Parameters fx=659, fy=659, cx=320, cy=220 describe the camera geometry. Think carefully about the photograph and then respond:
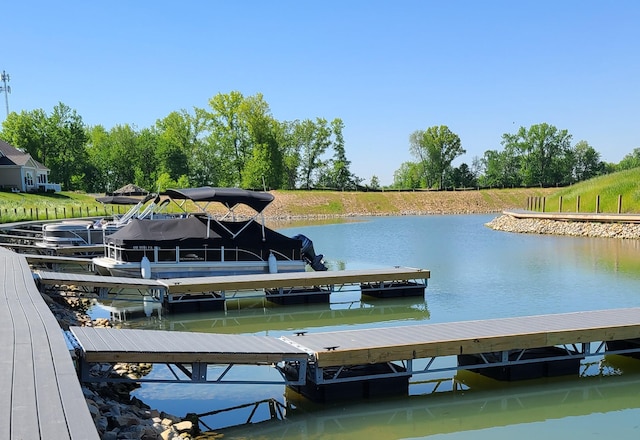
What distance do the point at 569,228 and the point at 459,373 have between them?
35787 millimetres

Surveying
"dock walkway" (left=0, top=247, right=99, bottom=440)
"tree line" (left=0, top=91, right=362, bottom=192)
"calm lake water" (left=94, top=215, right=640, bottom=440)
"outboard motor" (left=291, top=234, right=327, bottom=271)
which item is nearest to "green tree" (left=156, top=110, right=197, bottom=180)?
"tree line" (left=0, top=91, right=362, bottom=192)

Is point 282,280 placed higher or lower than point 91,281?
lower

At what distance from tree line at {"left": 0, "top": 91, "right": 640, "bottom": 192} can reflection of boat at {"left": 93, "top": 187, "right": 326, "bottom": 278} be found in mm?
55189

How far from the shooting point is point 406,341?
10.2m

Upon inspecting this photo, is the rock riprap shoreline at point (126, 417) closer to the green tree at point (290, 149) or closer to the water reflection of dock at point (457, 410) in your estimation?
the water reflection of dock at point (457, 410)

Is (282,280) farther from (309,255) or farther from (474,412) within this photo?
(474,412)

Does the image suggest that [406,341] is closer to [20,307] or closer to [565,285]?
[20,307]

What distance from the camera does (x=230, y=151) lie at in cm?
9238

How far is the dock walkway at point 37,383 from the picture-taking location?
212 inches

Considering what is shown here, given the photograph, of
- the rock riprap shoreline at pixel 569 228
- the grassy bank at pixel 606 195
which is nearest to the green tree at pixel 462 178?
the grassy bank at pixel 606 195

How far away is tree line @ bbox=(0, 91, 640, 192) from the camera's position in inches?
3366

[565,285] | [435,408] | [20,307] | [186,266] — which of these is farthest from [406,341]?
[565,285]

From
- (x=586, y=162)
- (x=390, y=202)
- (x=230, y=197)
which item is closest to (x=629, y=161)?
(x=586, y=162)

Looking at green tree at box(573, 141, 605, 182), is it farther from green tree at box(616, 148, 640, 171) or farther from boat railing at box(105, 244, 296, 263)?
boat railing at box(105, 244, 296, 263)
